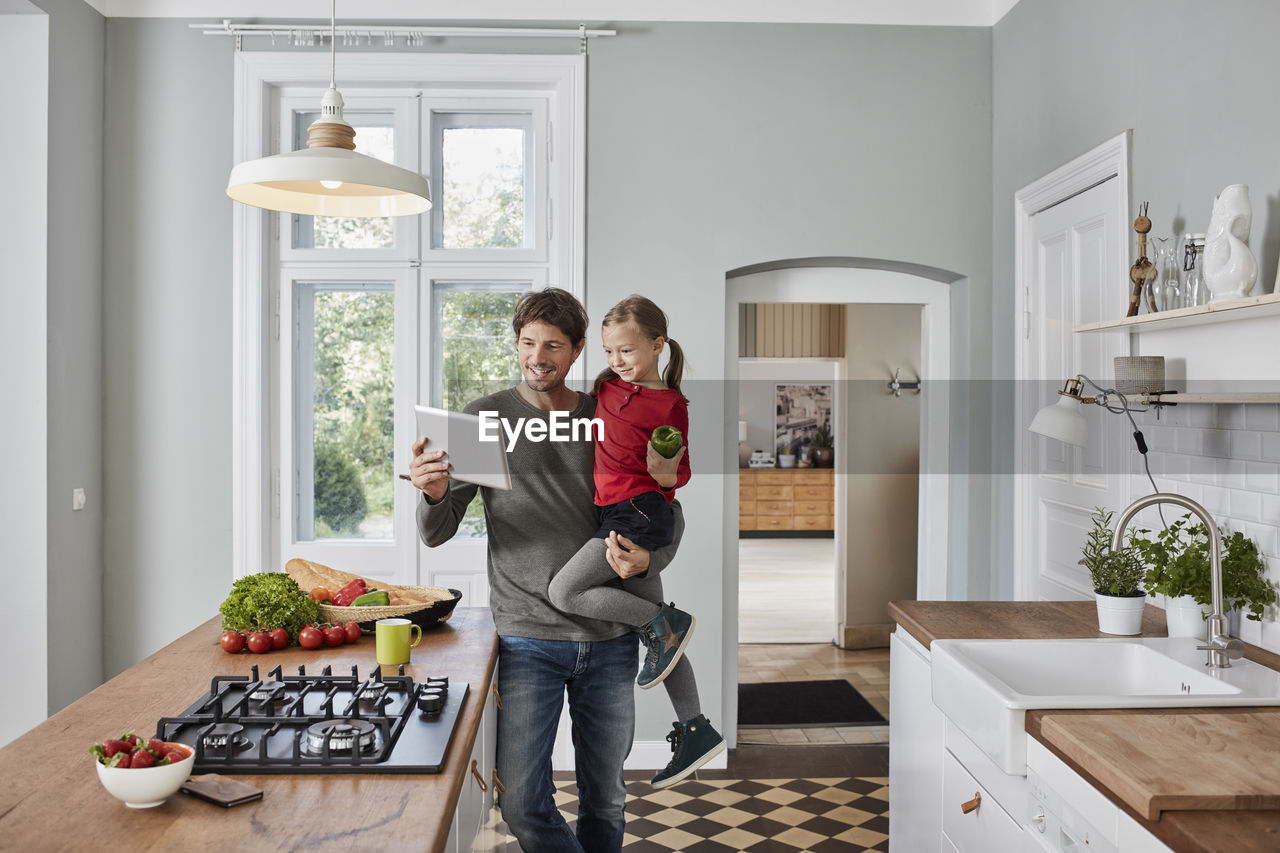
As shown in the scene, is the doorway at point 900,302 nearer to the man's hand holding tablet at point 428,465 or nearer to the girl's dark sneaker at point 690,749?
the girl's dark sneaker at point 690,749

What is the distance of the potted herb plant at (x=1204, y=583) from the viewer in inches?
81.1

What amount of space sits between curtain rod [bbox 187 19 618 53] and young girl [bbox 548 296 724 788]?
1923 mm

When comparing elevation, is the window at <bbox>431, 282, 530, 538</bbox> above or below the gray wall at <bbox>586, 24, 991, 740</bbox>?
below

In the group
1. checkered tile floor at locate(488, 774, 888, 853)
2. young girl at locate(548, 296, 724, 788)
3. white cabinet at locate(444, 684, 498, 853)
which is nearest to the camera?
white cabinet at locate(444, 684, 498, 853)

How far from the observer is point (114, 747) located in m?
1.24

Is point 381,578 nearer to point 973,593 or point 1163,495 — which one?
point 973,593

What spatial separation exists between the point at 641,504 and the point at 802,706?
2.73 m

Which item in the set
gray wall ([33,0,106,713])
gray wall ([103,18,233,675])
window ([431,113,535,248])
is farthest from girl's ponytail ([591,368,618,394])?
gray wall ([33,0,106,713])

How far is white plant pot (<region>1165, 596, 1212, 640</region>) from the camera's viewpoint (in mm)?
2123

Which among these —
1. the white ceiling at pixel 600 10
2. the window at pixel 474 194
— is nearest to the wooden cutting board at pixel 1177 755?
the window at pixel 474 194

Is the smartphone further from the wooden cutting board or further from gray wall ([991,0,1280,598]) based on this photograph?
gray wall ([991,0,1280,598])

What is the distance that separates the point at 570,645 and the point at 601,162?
2.19m

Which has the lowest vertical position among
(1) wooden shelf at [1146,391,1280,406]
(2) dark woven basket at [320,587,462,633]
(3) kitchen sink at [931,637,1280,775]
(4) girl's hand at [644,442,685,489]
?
(3) kitchen sink at [931,637,1280,775]

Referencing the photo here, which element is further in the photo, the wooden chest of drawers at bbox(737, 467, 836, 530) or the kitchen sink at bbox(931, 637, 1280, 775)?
the wooden chest of drawers at bbox(737, 467, 836, 530)
